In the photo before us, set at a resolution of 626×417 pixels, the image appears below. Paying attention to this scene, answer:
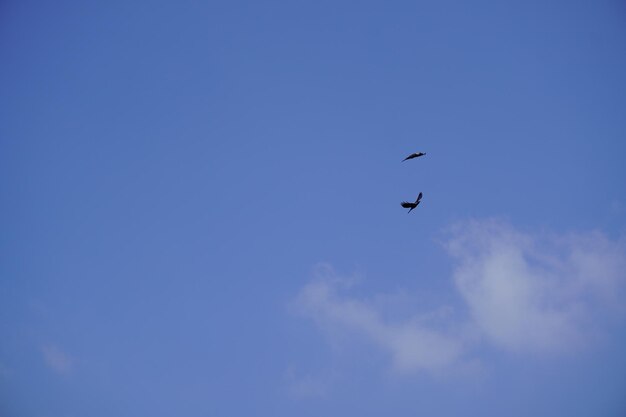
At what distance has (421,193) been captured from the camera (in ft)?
98.9

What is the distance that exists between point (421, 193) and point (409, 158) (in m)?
3.73

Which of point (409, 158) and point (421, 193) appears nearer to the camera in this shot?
point (409, 158)

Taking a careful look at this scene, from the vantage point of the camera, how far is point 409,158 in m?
28.2
